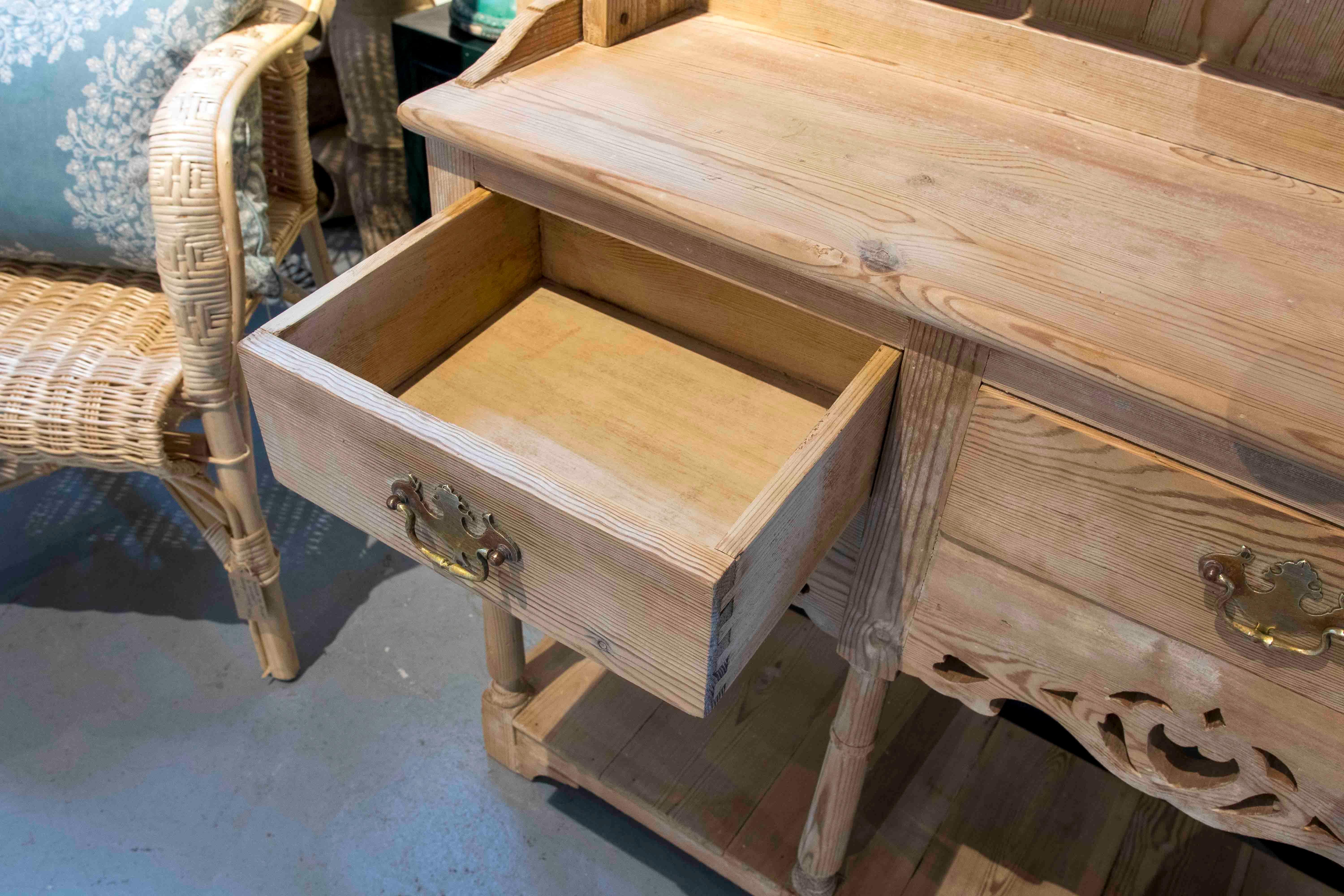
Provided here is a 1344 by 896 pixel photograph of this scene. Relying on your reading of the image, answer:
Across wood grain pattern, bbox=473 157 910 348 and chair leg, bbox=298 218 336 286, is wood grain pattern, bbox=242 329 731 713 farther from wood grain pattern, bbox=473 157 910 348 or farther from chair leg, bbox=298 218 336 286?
chair leg, bbox=298 218 336 286

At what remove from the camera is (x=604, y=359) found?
0.85 meters

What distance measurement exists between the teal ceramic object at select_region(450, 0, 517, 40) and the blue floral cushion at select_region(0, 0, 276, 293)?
0.27 metres

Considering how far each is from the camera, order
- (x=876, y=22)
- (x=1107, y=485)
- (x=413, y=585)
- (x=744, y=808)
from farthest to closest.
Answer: (x=413, y=585) < (x=744, y=808) < (x=876, y=22) < (x=1107, y=485)

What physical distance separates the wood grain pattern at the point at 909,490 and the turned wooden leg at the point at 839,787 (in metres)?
0.04

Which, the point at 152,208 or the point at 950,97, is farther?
the point at 152,208

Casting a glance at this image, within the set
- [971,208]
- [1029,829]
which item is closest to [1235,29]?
[971,208]

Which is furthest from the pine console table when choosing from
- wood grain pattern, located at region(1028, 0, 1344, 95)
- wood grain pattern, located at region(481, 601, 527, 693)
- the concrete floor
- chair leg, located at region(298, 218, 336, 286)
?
chair leg, located at region(298, 218, 336, 286)

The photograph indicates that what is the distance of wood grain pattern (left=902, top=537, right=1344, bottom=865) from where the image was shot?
0.62 meters

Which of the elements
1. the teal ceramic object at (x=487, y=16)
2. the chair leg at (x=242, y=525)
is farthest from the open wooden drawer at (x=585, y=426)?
the teal ceramic object at (x=487, y=16)

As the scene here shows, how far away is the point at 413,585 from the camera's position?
1413 mm

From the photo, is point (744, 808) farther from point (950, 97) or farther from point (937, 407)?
point (950, 97)

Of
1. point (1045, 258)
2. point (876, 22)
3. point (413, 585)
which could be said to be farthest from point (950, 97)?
point (413, 585)

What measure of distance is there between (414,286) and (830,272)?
344 mm

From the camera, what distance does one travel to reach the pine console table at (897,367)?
57 cm
